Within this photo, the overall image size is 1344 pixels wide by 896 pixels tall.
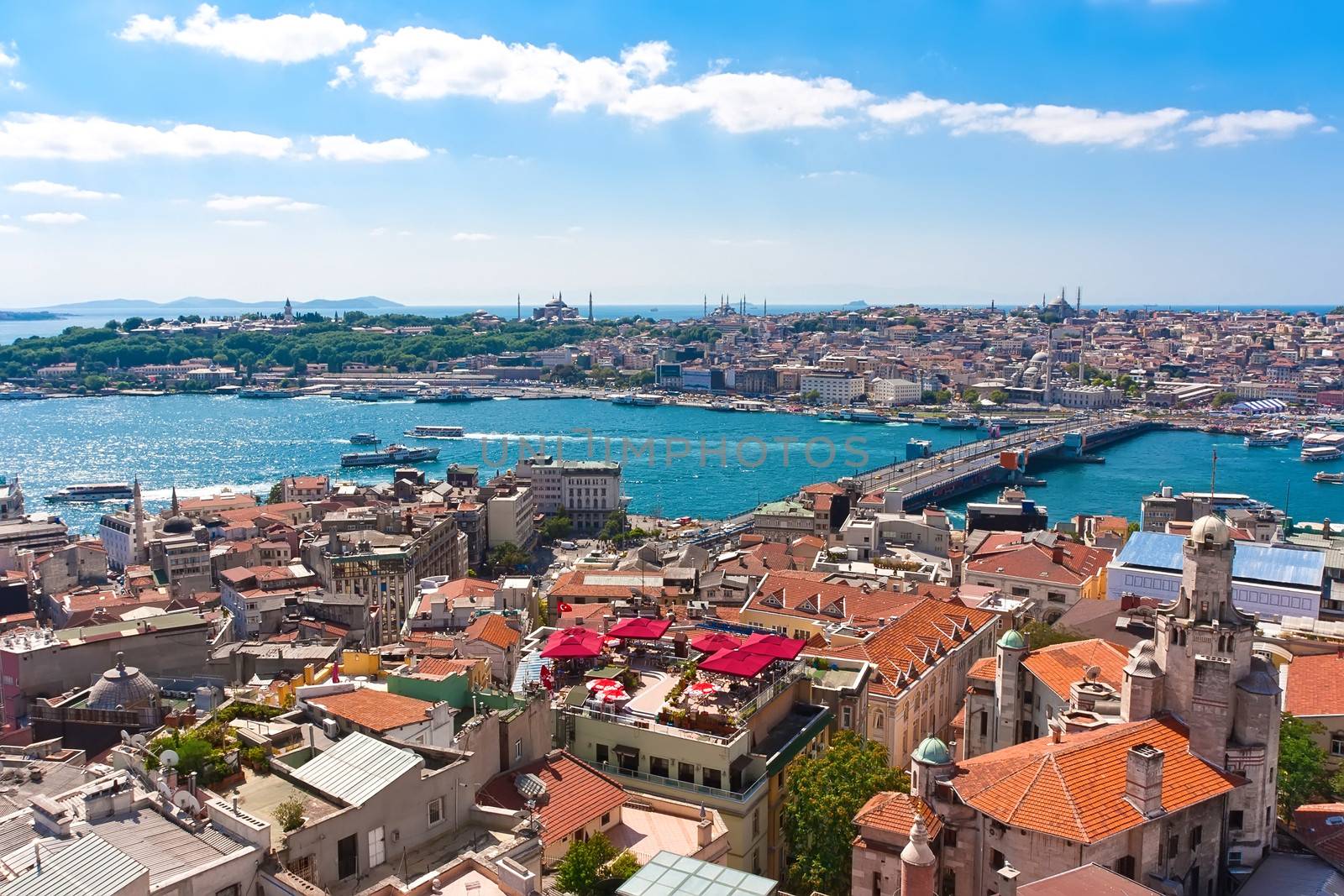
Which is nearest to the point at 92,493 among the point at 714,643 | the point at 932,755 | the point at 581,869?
the point at 714,643

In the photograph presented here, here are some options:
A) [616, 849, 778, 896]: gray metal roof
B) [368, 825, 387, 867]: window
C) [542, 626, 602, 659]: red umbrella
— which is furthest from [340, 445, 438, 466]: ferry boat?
[616, 849, 778, 896]: gray metal roof

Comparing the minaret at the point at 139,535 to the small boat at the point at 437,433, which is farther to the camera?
the small boat at the point at 437,433

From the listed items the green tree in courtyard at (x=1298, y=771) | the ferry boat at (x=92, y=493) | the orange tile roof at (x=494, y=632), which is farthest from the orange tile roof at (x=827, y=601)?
the ferry boat at (x=92, y=493)

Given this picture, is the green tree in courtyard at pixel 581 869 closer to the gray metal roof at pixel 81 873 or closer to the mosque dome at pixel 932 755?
the gray metal roof at pixel 81 873

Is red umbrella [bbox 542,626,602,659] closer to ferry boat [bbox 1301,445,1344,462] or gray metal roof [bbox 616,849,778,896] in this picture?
gray metal roof [bbox 616,849,778,896]

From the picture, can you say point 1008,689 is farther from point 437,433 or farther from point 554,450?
point 437,433
